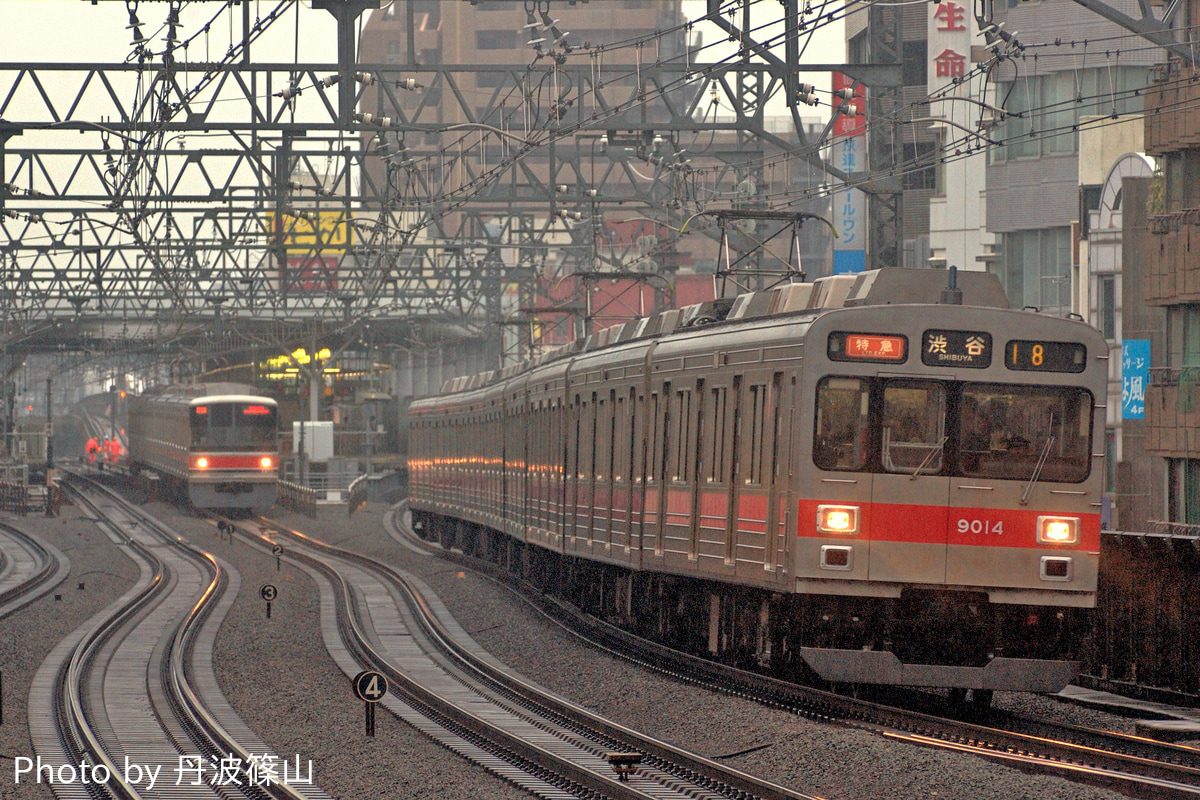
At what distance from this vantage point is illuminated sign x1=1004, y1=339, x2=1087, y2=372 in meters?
13.5

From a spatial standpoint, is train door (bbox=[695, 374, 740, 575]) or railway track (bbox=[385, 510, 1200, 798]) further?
train door (bbox=[695, 374, 740, 575])

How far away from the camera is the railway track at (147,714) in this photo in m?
12.5

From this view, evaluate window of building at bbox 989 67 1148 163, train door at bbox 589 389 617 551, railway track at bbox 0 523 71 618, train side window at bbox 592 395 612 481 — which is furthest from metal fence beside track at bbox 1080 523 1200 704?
window of building at bbox 989 67 1148 163

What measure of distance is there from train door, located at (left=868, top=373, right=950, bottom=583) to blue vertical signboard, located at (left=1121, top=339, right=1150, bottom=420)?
785 inches

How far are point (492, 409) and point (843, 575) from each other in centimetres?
1826

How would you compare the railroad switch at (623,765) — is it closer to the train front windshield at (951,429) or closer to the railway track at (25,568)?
the train front windshield at (951,429)

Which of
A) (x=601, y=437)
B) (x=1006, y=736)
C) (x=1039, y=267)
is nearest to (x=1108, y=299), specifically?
(x=1039, y=267)

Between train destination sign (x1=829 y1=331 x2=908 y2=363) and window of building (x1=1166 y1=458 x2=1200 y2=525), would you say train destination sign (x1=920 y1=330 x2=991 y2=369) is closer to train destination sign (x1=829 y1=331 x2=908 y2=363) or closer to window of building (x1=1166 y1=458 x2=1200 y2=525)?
train destination sign (x1=829 y1=331 x2=908 y2=363)

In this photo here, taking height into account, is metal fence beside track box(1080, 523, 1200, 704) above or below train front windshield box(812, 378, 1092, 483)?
below

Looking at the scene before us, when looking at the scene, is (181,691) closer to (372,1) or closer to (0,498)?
(372,1)

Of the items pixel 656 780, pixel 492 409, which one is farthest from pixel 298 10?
pixel 656 780

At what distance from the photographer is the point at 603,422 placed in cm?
2030

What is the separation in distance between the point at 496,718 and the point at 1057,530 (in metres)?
5.06

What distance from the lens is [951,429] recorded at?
13.4 meters
